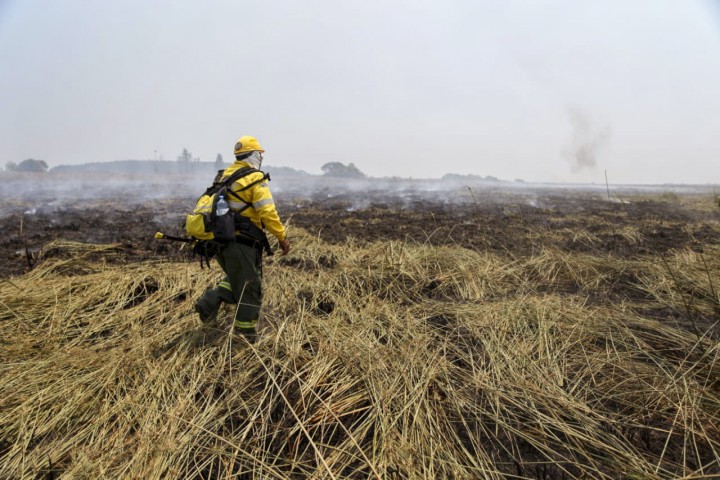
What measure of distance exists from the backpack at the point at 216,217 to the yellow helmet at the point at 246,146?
0.21 meters

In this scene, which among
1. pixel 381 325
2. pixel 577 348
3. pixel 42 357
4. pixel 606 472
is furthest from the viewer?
pixel 381 325

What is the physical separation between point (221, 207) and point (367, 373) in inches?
62.6

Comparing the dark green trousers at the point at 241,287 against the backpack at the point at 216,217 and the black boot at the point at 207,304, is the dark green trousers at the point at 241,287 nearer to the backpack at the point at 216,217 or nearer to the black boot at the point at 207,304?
the black boot at the point at 207,304

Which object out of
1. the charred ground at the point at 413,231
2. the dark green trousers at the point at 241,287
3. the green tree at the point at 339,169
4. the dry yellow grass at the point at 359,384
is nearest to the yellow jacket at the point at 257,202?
the dark green trousers at the point at 241,287

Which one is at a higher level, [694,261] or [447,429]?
[694,261]

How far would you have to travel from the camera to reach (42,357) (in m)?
2.33

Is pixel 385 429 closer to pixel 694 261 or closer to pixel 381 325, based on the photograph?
pixel 381 325

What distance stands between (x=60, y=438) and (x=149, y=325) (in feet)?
4.12

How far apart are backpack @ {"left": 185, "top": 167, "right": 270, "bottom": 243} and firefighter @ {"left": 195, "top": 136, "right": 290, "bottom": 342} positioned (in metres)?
0.03

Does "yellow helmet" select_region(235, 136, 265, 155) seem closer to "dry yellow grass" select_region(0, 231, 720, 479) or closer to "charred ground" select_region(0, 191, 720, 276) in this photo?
"dry yellow grass" select_region(0, 231, 720, 479)

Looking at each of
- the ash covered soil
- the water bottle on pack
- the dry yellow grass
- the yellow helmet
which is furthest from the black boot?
the ash covered soil

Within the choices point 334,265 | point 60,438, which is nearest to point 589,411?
point 60,438

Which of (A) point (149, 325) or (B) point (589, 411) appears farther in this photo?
(A) point (149, 325)

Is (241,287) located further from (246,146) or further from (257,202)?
(246,146)
